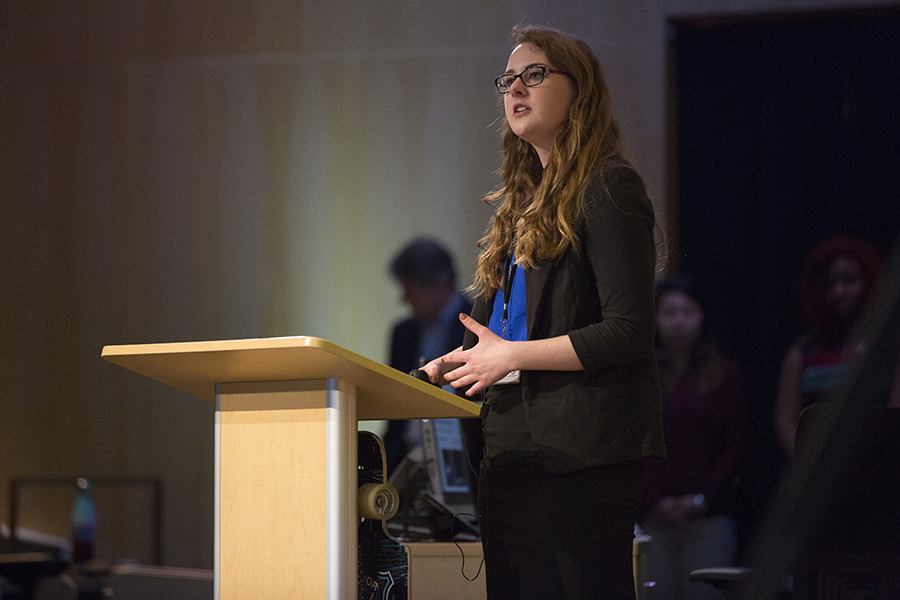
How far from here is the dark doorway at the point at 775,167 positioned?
181 inches

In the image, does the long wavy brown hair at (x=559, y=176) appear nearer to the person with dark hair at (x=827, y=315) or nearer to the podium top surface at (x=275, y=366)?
the podium top surface at (x=275, y=366)

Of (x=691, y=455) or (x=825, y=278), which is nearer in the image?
(x=691, y=455)

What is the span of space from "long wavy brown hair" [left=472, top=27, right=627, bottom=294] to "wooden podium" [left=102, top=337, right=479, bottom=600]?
0.93 feet

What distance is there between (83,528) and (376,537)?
3.77 meters

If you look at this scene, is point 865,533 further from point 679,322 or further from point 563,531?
point 679,322

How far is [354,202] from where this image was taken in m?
5.34

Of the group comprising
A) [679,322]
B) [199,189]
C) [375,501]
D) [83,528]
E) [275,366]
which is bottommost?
[83,528]

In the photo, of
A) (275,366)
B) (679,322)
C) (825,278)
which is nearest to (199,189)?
(679,322)

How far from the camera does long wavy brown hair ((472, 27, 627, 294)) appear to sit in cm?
142

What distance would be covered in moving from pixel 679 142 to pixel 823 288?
1.28 meters

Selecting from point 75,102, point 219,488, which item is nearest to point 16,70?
point 75,102

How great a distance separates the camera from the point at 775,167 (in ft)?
15.3

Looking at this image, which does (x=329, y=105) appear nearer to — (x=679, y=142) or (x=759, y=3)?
(x=679, y=142)

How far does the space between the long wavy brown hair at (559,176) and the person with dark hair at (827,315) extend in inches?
94.0
